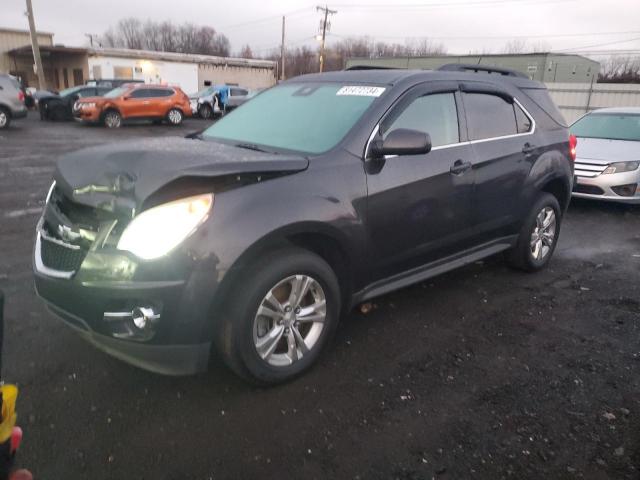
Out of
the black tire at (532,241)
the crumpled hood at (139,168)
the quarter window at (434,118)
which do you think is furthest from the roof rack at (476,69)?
the crumpled hood at (139,168)

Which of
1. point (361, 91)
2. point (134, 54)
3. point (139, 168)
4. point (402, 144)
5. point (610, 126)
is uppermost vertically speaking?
point (361, 91)

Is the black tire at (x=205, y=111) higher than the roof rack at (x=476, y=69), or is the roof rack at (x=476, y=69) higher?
the roof rack at (x=476, y=69)

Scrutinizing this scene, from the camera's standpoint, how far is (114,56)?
3659 centimetres

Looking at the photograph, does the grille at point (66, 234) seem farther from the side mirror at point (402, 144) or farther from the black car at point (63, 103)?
the black car at point (63, 103)

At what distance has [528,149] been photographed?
428cm

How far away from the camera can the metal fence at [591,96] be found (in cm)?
1948

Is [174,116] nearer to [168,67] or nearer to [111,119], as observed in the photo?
[111,119]

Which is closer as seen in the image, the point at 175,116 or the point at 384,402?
the point at 384,402

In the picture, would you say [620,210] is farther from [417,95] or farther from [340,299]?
[340,299]

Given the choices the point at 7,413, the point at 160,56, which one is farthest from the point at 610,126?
the point at 160,56

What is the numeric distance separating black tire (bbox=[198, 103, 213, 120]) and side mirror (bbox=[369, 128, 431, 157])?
23108 mm

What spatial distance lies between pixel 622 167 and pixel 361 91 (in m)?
5.72

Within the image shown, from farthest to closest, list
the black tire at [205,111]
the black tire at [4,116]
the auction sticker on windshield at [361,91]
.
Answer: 1. the black tire at [205,111]
2. the black tire at [4,116]
3. the auction sticker on windshield at [361,91]

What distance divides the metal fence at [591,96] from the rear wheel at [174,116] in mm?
15345
